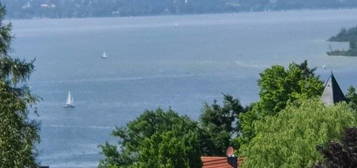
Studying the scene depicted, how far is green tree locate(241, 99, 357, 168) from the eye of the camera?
23.7m

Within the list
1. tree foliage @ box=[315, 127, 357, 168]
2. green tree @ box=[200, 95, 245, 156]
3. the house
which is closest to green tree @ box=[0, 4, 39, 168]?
tree foliage @ box=[315, 127, 357, 168]

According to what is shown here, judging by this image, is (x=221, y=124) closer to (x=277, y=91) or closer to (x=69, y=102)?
(x=277, y=91)

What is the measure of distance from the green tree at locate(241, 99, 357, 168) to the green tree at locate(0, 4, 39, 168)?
1099 centimetres

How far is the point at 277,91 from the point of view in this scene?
33.5 metres

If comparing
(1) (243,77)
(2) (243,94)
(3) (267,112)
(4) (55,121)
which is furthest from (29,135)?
(1) (243,77)

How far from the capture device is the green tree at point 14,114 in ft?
42.2

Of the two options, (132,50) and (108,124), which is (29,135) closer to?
(108,124)

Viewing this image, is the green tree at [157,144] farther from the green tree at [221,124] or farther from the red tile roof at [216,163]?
the green tree at [221,124]

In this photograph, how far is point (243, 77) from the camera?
114625mm

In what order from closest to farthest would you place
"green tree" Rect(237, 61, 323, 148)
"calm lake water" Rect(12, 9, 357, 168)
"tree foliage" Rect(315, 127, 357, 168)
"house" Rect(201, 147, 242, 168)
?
"tree foliage" Rect(315, 127, 357, 168), "house" Rect(201, 147, 242, 168), "green tree" Rect(237, 61, 323, 148), "calm lake water" Rect(12, 9, 357, 168)

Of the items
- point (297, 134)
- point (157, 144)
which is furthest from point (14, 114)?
point (157, 144)

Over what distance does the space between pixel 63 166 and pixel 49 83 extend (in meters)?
56.3

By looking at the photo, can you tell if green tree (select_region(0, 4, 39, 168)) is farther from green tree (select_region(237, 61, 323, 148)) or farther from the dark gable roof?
green tree (select_region(237, 61, 323, 148))

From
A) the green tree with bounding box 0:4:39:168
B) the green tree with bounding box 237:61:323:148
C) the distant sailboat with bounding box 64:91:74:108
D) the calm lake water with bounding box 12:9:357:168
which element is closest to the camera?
the green tree with bounding box 0:4:39:168
